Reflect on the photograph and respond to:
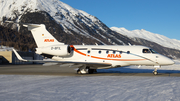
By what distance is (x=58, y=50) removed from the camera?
2111 cm

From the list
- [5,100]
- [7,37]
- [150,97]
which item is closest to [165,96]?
[150,97]

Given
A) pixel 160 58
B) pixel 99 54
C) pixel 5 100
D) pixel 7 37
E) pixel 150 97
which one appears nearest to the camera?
pixel 5 100

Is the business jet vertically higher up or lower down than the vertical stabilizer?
lower down

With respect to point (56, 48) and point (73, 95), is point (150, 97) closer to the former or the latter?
A: point (73, 95)

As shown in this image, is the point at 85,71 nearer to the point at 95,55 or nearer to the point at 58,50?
A: the point at 95,55

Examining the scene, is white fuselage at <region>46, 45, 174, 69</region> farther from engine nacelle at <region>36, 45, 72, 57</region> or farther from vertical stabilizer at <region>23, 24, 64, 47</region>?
vertical stabilizer at <region>23, 24, 64, 47</region>

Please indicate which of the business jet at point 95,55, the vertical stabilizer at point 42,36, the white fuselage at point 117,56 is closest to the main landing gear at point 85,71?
the business jet at point 95,55

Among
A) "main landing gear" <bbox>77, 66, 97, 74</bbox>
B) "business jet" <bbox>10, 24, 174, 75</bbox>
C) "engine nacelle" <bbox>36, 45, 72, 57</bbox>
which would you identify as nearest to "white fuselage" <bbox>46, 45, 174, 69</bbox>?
"business jet" <bbox>10, 24, 174, 75</bbox>

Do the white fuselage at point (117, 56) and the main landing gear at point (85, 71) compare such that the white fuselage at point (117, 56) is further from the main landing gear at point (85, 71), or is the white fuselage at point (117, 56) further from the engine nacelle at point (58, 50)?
the main landing gear at point (85, 71)

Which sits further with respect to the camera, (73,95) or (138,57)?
(138,57)

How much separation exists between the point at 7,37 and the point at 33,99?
169 meters

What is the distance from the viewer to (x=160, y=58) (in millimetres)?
18844

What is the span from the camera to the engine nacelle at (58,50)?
2091cm

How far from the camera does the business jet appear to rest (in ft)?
62.2
